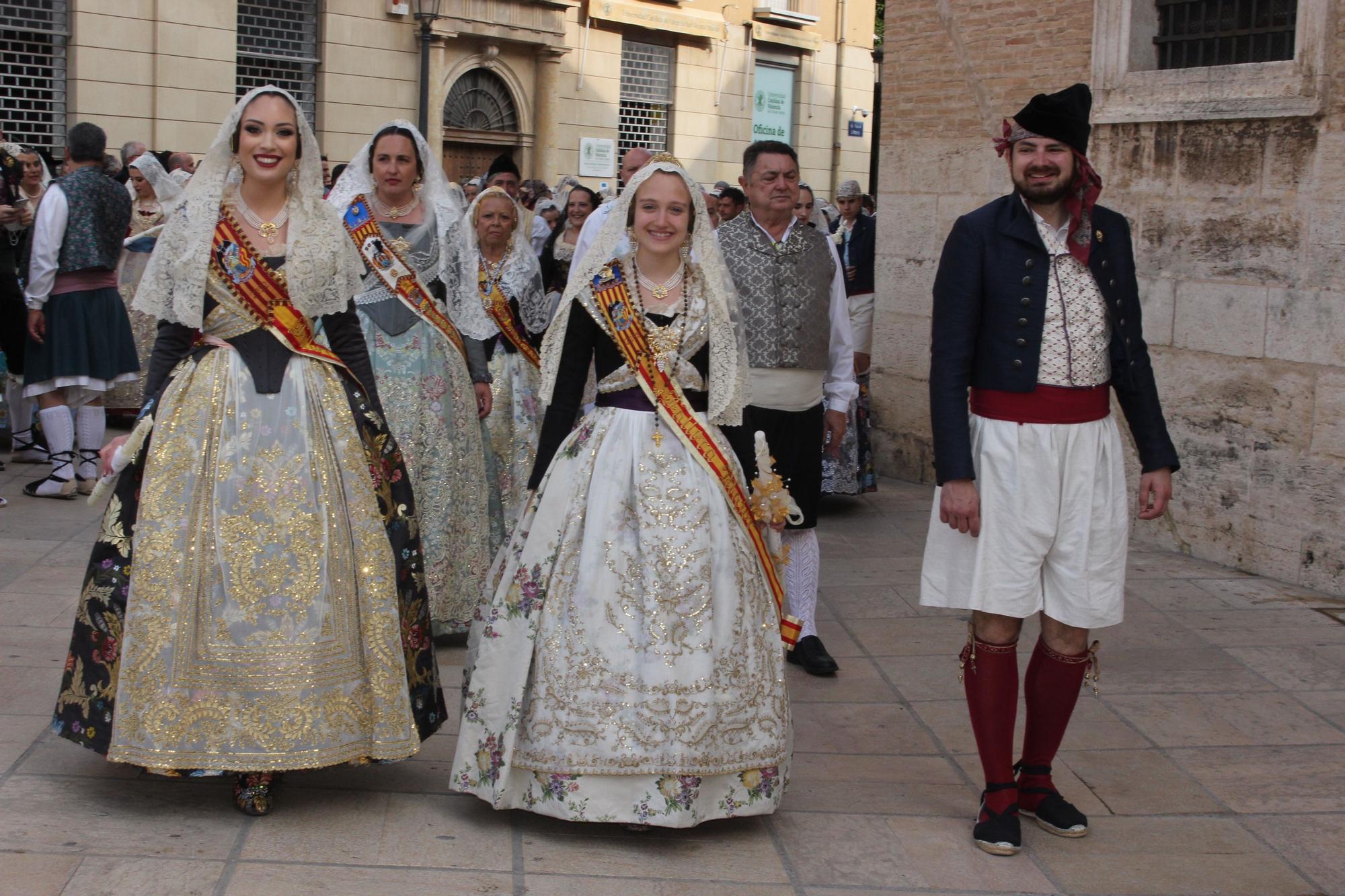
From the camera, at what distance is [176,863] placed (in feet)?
12.9

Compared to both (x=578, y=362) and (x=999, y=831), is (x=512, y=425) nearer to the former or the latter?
(x=578, y=362)

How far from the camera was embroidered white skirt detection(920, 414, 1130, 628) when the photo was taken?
14.1 feet

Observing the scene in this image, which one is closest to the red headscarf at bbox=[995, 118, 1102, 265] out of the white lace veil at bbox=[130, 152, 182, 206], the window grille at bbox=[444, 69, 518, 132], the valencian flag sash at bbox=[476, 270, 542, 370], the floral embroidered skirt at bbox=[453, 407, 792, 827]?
the floral embroidered skirt at bbox=[453, 407, 792, 827]

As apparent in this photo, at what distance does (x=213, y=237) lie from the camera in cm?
442

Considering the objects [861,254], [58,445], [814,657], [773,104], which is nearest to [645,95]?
[773,104]

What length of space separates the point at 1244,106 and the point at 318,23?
15.2m

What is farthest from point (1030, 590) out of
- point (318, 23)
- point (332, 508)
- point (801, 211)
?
point (318, 23)

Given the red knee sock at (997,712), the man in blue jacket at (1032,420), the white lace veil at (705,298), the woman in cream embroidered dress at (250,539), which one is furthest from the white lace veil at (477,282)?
the red knee sock at (997,712)

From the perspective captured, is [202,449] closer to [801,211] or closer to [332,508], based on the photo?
[332,508]

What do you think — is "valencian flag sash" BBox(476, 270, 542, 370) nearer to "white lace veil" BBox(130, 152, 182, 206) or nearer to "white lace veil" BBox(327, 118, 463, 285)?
"white lace veil" BBox(327, 118, 463, 285)

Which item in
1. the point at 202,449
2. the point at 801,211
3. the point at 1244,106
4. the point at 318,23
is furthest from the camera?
the point at 318,23

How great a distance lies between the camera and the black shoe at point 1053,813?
4.43m

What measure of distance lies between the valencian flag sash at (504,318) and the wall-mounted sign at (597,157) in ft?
56.4

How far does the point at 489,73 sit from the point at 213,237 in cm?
1910
